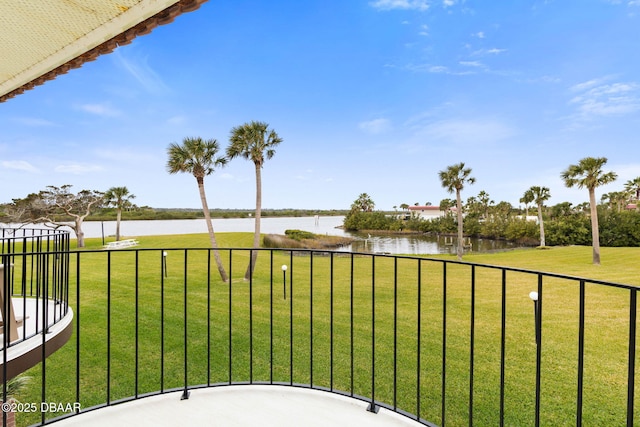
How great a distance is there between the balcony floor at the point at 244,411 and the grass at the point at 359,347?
15 centimetres

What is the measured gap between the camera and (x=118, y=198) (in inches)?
880

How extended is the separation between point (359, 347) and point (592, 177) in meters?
17.8

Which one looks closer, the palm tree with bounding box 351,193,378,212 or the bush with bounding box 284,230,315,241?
the bush with bounding box 284,230,315,241

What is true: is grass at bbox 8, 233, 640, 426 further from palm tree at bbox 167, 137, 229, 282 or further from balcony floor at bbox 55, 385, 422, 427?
palm tree at bbox 167, 137, 229, 282

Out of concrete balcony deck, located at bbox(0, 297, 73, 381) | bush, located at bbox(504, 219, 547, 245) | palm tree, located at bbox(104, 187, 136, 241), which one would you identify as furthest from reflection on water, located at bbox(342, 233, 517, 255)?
concrete balcony deck, located at bbox(0, 297, 73, 381)

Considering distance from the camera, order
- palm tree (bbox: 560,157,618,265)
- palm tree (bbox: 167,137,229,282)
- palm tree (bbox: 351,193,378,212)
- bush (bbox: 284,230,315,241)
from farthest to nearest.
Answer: palm tree (bbox: 351,193,378,212), bush (bbox: 284,230,315,241), palm tree (bbox: 560,157,618,265), palm tree (bbox: 167,137,229,282)

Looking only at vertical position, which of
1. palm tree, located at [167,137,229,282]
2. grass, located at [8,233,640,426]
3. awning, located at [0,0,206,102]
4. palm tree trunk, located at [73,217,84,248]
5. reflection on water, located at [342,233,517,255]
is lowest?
reflection on water, located at [342,233,517,255]

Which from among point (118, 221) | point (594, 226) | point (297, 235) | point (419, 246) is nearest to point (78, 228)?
point (118, 221)

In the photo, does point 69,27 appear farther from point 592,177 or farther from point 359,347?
point 592,177

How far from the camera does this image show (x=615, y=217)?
25078 mm

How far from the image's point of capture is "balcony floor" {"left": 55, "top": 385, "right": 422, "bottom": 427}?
1467 millimetres

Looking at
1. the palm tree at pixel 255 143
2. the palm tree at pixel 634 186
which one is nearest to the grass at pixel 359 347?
the palm tree at pixel 255 143

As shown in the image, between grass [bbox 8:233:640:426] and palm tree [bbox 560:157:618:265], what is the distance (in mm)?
8802

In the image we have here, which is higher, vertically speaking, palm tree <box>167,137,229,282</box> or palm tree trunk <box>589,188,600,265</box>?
palm tree <box>167,137,229,282</box>
